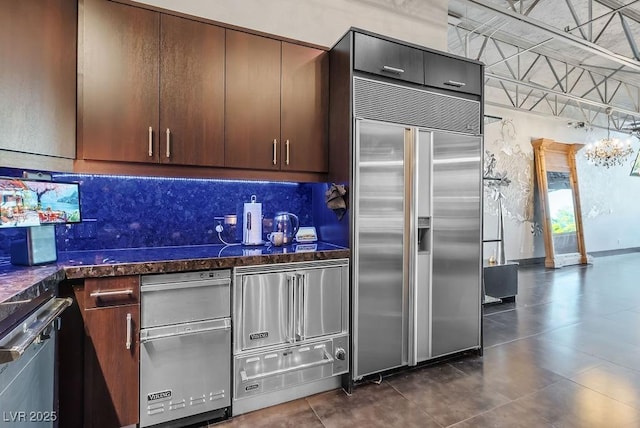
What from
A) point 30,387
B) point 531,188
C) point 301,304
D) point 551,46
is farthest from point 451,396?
point 531,188

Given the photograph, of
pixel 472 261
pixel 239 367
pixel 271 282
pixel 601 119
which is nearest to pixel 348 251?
pixel 271 282

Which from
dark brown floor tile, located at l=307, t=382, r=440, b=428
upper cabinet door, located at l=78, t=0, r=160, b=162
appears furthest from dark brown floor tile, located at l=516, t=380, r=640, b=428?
upper cabinet door, located at l=78, t=0, r=160, b=162

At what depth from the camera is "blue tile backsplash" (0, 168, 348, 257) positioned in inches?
94.3

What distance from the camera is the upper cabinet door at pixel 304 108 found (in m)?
2.66

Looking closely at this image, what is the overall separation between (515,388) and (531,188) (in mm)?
6623

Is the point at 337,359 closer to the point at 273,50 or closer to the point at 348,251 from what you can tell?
the point at 348,251

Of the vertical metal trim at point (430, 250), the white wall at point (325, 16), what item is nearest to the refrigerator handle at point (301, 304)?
the vertical metal trim at point (430, 250)

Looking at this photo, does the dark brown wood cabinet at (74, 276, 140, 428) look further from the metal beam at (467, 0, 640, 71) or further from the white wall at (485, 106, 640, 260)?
the white wall at (485, 106, 640, 260)

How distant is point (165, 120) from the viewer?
7.47 feet

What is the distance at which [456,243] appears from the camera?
116 inches

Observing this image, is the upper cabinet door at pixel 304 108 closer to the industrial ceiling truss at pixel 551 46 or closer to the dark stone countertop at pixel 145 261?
the dark stone countertop at pixel 145 261

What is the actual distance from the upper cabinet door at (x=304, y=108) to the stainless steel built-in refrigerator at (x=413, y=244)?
395 mm

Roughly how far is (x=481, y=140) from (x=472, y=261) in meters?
1.11

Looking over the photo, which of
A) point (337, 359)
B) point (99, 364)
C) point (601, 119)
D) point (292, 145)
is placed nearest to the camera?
point (99, 364)
